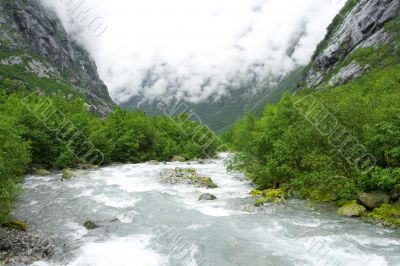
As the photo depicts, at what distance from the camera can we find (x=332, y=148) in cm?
3098

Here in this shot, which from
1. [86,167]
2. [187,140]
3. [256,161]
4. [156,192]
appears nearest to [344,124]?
[256,161]

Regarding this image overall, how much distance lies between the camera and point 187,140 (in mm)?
85562

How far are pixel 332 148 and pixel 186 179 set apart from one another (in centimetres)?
1660

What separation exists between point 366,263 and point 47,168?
4219 cm

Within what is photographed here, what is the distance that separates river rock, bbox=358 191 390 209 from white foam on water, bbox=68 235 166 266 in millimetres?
15428

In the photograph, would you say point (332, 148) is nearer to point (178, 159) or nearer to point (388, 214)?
point (388, 214)

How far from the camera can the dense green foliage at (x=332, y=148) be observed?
87.1 feet

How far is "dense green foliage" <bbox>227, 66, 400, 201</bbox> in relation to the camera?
26562mm

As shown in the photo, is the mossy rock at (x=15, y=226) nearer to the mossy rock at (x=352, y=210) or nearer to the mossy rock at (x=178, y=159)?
the mossy rock at (x=352, y=210)

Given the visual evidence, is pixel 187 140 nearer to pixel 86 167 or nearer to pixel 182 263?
pixel 86 167

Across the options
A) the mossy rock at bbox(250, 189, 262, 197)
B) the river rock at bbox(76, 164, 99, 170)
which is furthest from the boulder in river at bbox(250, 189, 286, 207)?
the river rock at bbox(76, 164, 99, 170)

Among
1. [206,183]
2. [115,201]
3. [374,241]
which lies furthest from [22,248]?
[206,183]

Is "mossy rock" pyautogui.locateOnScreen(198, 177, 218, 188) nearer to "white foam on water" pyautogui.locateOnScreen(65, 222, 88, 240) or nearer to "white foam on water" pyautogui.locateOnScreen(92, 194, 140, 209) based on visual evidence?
"white foam on water" pyautogui.locateOnScreen(92, 194, 140, 209)

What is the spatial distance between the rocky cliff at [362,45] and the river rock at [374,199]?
8317 cm
